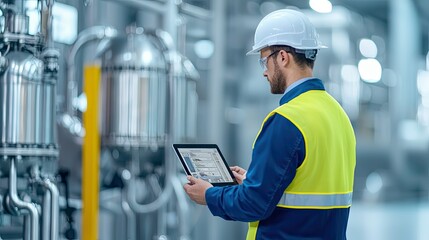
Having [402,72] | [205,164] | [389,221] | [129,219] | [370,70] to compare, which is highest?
[370,70]

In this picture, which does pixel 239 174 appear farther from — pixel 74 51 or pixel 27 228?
pixel 74 51

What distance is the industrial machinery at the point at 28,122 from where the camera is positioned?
138 inches

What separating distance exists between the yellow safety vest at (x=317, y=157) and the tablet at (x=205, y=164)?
198 mm

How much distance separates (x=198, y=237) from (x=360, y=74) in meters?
7.99

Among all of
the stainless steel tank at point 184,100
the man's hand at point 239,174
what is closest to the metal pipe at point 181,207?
the stainless steel tank at point 184,100

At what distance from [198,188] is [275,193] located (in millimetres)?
312

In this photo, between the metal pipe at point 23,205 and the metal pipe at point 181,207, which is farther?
the metal pipe at point 181,207

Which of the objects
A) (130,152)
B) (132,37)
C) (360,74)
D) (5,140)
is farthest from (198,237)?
(360,74)

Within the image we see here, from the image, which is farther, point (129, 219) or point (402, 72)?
point (402, 72)

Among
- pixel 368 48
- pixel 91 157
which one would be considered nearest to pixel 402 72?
pixel 368 48

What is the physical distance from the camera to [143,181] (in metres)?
5.38

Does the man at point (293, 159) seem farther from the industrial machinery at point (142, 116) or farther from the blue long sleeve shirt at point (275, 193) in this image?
the industrial machinery at point (142, 116)

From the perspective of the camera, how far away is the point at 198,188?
9.02 ft

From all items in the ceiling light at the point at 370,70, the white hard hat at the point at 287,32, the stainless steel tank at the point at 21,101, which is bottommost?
the stainless steel tank at the point at 21,101
